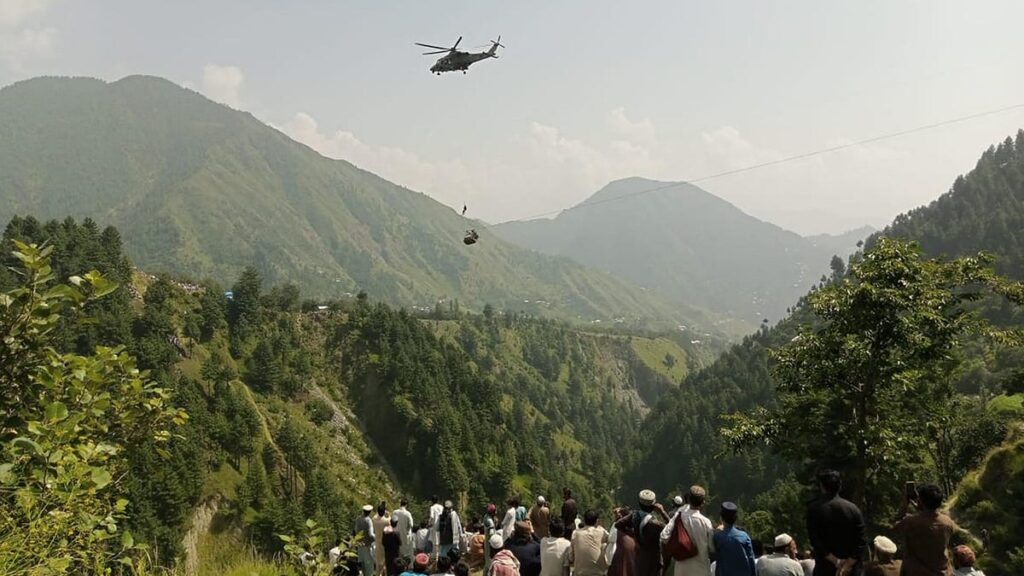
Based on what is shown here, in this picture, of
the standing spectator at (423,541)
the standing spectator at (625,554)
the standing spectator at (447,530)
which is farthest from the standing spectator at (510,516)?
the standing spectator at (625,554)

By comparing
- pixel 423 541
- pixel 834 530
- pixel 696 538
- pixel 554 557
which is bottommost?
pixel 423 541

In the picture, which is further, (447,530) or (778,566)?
(447,530)

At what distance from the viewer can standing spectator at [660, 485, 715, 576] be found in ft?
26.0

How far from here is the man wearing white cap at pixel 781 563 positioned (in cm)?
804

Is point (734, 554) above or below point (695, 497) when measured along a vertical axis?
below

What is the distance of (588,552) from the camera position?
9.38 meters

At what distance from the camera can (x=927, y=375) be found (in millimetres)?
16797

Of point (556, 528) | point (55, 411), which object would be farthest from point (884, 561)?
point (55, 411)

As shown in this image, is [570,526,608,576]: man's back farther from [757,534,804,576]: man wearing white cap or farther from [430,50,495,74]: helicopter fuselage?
[430,50,495,74]: helicopter fuselage

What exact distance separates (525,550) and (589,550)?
1368 millimetres

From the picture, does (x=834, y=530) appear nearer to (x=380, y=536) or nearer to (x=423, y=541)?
(x=423, y=541)

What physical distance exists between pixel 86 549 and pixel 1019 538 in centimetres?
2676

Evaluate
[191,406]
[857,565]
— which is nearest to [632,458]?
[191,406]

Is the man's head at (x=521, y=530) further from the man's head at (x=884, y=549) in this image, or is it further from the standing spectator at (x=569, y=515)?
the man's head at (x=884, y=549)
